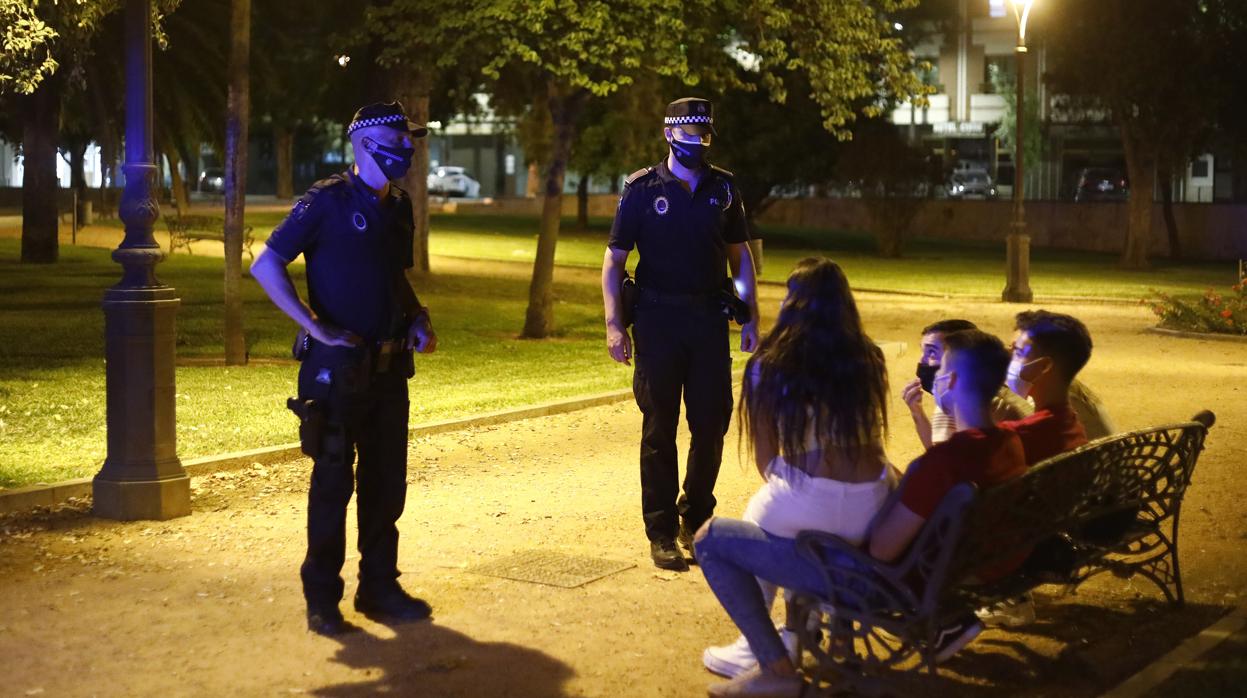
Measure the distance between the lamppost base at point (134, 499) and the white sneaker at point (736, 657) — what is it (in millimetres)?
3752

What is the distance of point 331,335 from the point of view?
6.01 meters

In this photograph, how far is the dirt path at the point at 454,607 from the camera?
578 cm

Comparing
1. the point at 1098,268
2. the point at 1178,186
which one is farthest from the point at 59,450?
the point at 1178,186

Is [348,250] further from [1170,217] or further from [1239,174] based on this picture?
[1239,174]

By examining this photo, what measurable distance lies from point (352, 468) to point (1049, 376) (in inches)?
110

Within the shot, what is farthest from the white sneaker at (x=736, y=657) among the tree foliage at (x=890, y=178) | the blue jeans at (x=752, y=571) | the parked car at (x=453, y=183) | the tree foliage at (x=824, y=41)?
the parked car at (x=453, y=183)

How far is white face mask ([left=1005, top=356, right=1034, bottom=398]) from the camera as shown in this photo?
6.45 m

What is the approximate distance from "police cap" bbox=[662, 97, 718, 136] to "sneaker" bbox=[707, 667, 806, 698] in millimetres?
2663

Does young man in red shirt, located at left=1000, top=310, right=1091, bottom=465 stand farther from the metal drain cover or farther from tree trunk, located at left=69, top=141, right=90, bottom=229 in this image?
tree trunk, located at left=69, top=141, right=90, bottom=229

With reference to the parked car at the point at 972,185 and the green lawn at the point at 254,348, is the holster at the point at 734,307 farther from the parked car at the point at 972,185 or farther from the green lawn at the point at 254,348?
the parked car at the point at 972,185

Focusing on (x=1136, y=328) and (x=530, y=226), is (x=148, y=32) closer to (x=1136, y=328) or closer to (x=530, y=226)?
(x=1136, y=328)

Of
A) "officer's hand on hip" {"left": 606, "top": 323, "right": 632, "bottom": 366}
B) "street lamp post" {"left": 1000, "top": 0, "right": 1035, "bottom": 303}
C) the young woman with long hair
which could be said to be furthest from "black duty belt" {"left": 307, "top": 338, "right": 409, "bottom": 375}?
"street lamp post" {"left": 1000, "top": 0, "right": 1035, "bottom": 303}

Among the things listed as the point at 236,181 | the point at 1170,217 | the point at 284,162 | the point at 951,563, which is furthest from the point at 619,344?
the point at 284,162

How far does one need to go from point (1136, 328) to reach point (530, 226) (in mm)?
32175
